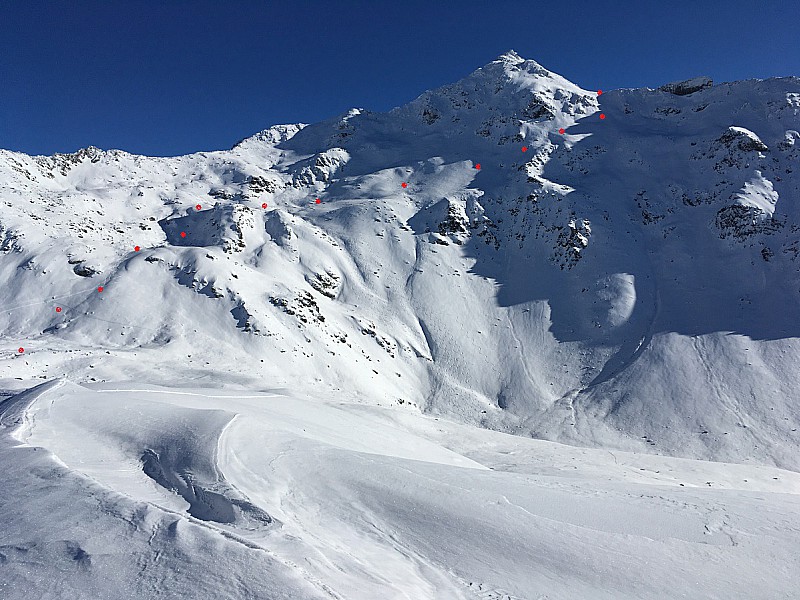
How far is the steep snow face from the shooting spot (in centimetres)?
3180

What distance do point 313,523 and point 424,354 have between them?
→ 3429 cm

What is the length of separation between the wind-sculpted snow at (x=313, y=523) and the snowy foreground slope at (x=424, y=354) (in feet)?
0.17

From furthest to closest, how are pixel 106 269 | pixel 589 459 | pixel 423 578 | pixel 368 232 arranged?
pixel 368 232, pixel 106 269, pixel 589 459, pixel 423 578

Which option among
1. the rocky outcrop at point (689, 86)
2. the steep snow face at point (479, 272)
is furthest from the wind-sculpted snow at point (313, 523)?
the rocky outcrop at point (689, 86)

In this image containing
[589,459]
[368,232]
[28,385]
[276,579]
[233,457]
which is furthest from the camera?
[368,232]

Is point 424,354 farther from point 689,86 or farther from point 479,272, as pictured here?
point 689,86

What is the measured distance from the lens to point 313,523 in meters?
7.05

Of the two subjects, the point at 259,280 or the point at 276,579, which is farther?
the point at 259,280

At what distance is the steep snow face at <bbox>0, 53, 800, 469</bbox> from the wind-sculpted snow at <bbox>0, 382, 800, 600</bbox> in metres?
13.6

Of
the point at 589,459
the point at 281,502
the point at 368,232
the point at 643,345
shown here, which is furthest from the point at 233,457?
the point at 368,232

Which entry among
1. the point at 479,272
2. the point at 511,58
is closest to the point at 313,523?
the point at 479,272

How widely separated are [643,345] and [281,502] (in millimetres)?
39610

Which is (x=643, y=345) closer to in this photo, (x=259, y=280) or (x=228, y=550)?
(x=259, y=280)

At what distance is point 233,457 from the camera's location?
8.62 meters
